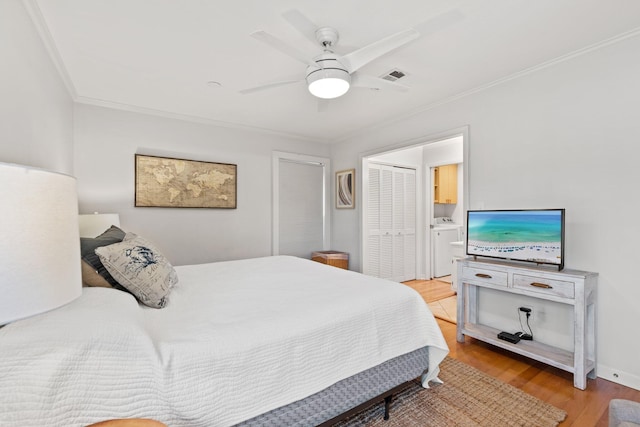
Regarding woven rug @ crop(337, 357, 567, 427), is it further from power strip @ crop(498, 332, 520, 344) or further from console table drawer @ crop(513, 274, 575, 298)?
console table drawer @ crop(513, 274, 575, 298)

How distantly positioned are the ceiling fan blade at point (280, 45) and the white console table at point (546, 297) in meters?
2.28

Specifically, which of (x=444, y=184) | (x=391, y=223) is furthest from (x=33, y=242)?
(x=444, y=184)

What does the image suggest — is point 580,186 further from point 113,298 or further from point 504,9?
point 113,298

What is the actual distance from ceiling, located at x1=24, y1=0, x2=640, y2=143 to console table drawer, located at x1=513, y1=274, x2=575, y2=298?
181cm

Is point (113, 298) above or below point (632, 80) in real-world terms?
below

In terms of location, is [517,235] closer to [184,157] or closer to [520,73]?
[520,73]

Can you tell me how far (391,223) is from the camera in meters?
5.12

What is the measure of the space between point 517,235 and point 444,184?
369 centimetres

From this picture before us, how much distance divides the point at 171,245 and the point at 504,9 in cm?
393

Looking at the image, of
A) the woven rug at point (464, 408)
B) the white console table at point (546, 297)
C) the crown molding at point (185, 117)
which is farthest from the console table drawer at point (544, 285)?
the crown molding at point (185, 117)

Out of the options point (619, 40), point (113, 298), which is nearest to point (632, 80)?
point (619, 40)

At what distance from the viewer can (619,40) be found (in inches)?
86.0

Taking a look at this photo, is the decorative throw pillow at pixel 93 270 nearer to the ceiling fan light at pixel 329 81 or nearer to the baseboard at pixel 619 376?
the ceiling fan light at pixel 329 81

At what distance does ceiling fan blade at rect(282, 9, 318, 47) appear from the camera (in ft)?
6.10
